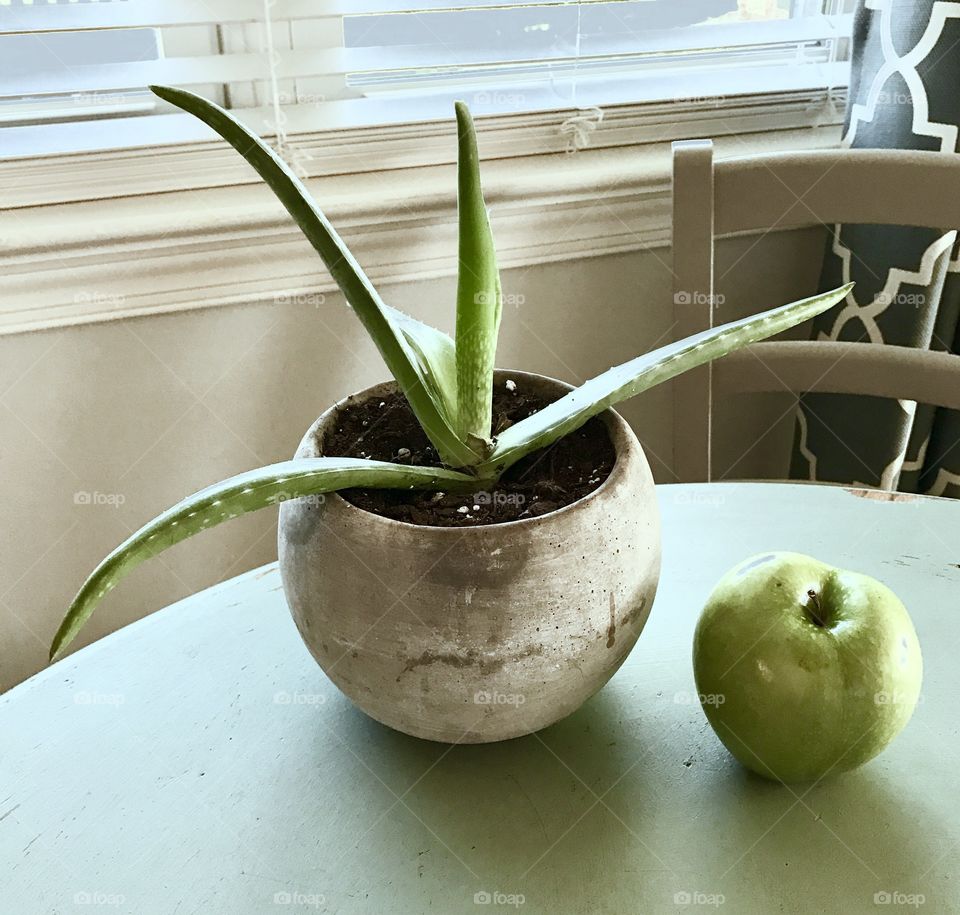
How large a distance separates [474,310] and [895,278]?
2.73 feet

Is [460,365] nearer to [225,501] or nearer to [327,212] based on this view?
[225,501]

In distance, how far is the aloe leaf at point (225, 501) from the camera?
0.44 meters

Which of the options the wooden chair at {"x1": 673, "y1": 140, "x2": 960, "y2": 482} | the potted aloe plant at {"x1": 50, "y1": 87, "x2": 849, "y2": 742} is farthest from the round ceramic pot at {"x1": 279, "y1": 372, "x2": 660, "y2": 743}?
the wooden chair at {"x1": 673, "y1": 140, "x2": 960, "y2": 482}

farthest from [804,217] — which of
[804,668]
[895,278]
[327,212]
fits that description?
[804,668]

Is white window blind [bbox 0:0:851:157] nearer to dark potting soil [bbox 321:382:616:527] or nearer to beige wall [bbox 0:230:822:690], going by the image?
beige wall [bbox 0:230:822:690]

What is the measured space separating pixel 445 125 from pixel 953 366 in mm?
577

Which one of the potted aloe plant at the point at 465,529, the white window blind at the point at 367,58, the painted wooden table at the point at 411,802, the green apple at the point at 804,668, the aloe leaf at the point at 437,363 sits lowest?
the painted wooden table at the point at 411,802

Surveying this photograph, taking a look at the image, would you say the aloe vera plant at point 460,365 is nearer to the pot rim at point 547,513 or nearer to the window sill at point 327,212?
the pot rim at point 547,513

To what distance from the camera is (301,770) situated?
573 mm

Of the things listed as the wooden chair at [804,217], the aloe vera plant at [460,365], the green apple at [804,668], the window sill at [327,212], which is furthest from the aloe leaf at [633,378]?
the window sill at [327,212]

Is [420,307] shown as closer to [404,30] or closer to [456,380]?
[404,30]

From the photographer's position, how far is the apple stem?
532mm

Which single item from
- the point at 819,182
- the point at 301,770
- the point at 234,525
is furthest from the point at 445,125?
the point at 301,770

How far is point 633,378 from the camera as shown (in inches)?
20.5
